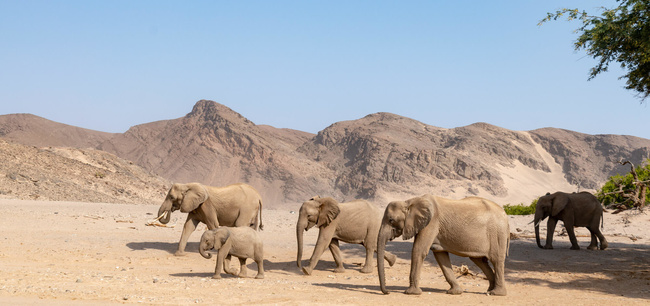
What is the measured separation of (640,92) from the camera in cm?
1933

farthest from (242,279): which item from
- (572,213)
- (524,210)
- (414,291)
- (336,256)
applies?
(524,210)

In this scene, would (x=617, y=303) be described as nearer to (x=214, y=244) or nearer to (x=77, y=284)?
(x=214, y=244)

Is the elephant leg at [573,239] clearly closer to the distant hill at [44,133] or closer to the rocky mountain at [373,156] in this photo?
the rocky mountain at [373,156]

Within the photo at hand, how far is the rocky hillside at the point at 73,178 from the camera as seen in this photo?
3975 cm

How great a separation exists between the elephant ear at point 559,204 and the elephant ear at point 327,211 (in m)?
9.18

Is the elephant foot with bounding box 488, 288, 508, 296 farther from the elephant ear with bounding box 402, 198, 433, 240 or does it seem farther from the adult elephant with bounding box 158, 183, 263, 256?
the adult elephant with bounding box 158, 183, 263, 256

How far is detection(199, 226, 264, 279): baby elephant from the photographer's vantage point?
13.3 metres

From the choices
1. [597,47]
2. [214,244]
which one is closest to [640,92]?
[597,47]

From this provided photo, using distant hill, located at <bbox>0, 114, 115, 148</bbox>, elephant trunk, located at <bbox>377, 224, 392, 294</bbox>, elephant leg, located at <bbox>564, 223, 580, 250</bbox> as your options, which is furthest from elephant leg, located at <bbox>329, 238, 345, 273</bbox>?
distant hill, located at <bbox>0, 114, 115, 148</bbox>

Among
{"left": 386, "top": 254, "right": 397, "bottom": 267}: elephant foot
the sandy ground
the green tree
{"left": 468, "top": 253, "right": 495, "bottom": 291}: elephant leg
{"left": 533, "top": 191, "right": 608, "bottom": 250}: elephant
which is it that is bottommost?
the sandy ground

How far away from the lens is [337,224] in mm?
15234

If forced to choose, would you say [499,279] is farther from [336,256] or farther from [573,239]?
[573,239]

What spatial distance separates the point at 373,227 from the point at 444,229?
3838 mm

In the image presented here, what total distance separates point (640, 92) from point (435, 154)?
60.7 m
